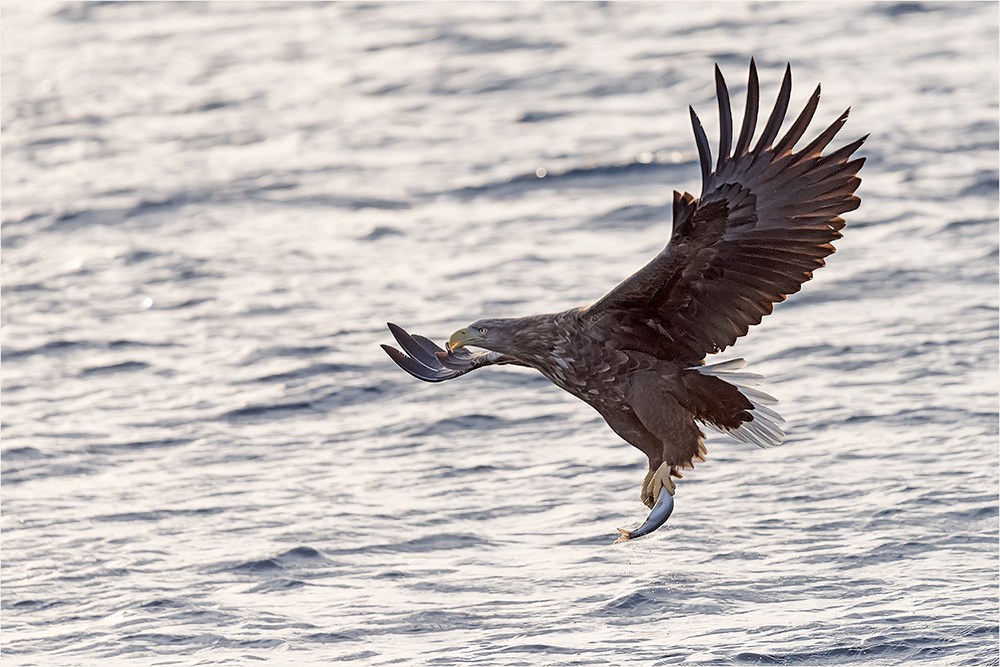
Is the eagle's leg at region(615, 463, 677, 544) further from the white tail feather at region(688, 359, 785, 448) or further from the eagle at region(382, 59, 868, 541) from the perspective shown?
the white tail feather at region(688, 359, 785, 448)

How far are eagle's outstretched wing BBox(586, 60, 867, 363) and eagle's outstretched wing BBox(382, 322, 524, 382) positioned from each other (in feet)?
3.37

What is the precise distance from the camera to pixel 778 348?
402 inches

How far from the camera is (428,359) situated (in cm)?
691

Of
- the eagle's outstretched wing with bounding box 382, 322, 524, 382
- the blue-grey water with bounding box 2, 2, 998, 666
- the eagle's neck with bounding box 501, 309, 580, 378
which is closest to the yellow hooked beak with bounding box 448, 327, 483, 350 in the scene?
the eagle's neck with bounding box 501, 309, 580, 378

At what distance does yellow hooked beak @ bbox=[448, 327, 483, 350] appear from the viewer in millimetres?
6172

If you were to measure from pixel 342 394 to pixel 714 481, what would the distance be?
2566mm

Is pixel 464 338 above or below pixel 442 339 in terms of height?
above

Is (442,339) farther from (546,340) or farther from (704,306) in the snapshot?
(704,306)

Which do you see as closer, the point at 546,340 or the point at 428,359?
the point at 546,340

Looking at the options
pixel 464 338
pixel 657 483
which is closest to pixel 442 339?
pixel 464 338

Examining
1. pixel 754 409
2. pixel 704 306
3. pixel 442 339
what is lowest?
pixel 442 339

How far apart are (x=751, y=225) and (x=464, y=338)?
3.69 ft

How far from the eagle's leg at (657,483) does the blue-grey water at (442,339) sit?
1149 millimetres

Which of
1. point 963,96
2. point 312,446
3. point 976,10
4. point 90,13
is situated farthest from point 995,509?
point 90,13
